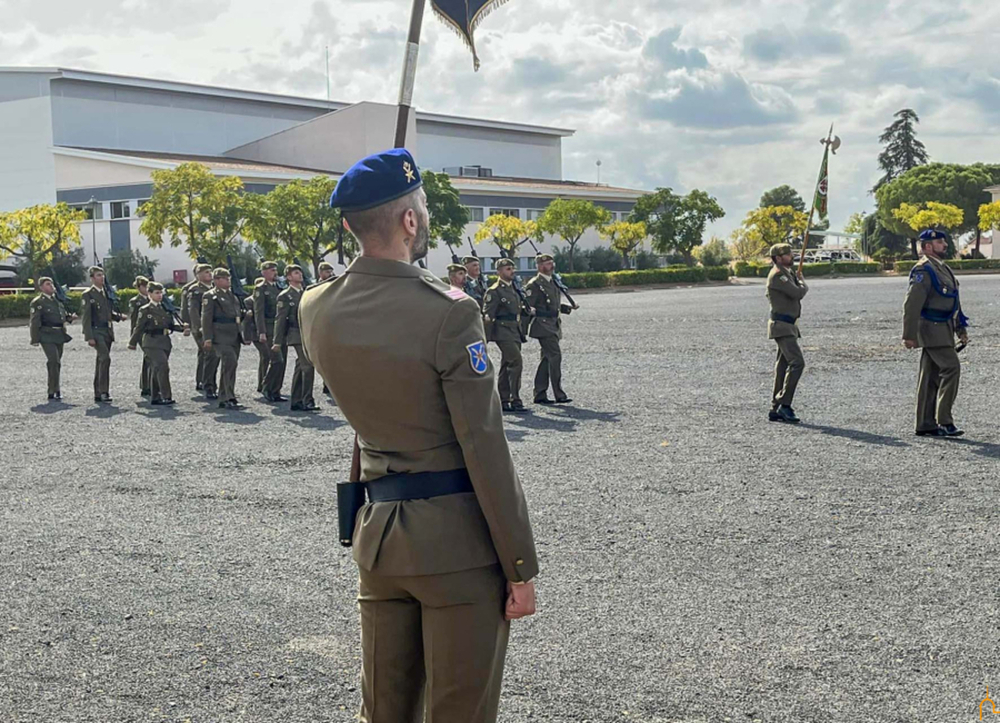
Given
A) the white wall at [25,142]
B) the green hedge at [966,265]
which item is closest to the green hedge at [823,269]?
the green hedge at [966,265]

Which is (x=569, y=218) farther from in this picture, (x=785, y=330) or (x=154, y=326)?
(x=785, y=330)

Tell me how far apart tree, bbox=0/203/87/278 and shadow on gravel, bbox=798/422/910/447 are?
42603mm

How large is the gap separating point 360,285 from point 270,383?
44.6 feet

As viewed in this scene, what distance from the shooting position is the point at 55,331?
57.6 ft

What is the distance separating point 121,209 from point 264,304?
48049 millimetres

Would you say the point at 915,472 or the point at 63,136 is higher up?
the point at 63,136

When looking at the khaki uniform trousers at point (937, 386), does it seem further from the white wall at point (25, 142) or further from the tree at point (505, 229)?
the white wall at point (25, 142)

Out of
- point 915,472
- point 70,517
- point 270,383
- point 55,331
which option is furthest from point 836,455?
point 55,331

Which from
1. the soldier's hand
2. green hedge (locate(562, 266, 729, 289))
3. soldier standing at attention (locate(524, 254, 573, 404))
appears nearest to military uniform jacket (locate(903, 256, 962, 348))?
soldier standing at attention (locate(524, 254, 573, 404))

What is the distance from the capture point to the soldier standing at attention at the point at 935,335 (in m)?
10.8

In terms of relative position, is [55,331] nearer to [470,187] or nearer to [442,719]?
[442,719]

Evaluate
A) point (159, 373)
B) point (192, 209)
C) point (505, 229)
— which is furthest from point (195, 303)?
point (505, 229)

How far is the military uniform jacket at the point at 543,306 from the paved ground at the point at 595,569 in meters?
1.84

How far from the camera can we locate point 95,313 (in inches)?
674
